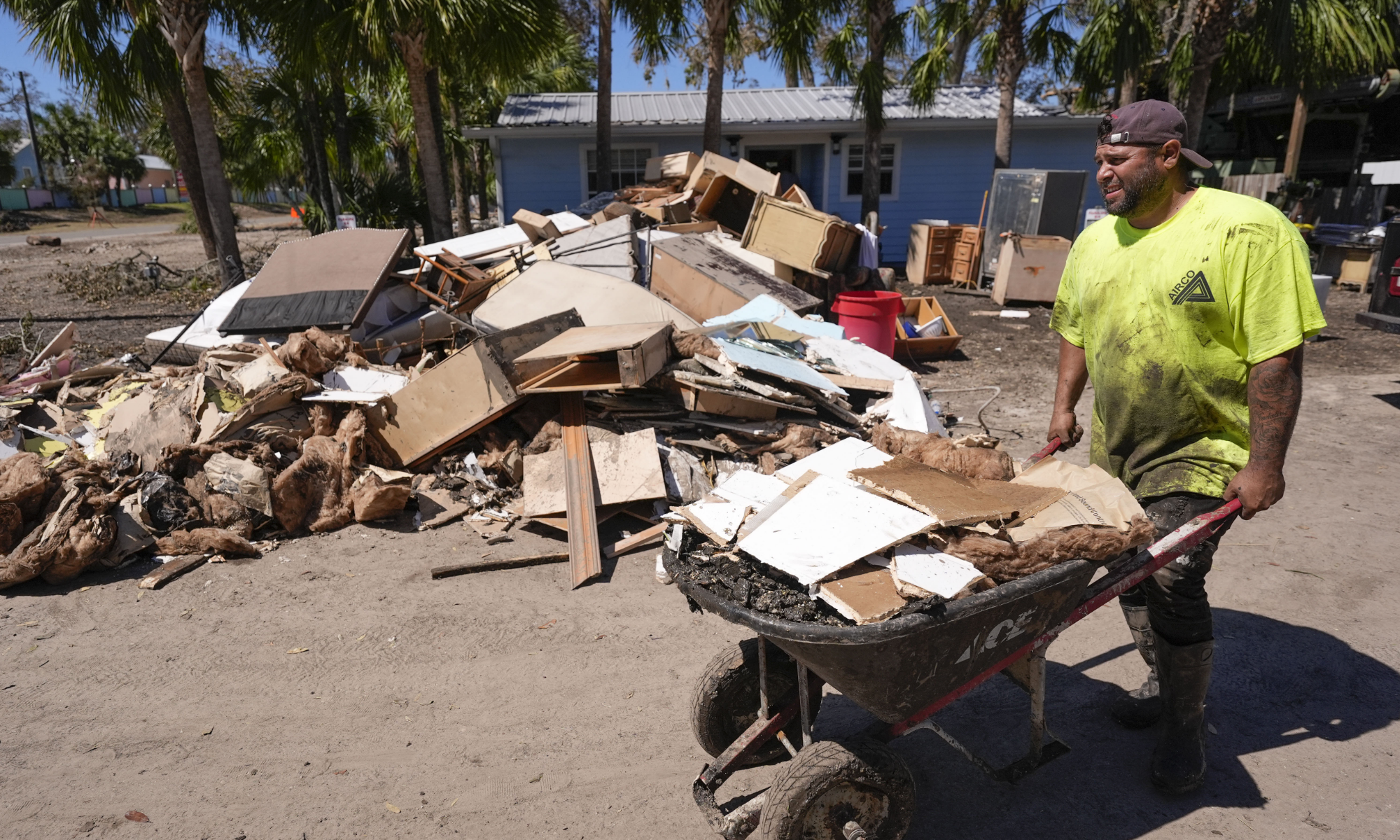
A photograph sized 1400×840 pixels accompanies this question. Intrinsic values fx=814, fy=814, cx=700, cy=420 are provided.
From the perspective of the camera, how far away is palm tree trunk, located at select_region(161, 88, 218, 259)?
12.2m

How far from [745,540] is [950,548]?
0.54 m

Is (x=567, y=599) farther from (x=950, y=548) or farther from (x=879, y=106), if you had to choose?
(x=879, y=106)

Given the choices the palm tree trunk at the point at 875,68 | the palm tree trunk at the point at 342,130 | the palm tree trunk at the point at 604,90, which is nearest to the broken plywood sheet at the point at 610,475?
the palm tree trunk at the point at 875,68

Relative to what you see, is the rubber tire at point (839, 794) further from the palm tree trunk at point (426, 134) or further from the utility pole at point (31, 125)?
the utility pole at point (31, 125)

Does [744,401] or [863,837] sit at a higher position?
[744,401]

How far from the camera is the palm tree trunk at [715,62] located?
13688mm

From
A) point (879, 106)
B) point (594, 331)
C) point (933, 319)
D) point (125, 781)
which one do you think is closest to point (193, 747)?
point (125, 781)

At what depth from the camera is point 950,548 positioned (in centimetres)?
214

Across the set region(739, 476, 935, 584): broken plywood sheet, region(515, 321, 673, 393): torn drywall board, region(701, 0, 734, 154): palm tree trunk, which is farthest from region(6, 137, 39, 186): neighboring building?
region(739, 476, 935, 584): broken plywood sheet

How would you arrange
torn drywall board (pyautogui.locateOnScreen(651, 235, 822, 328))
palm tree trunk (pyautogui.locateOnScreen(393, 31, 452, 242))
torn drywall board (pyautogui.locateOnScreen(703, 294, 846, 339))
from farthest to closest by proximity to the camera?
palm tree trunk (pyautogui.locateOnScreen(393, 31, 452, 242)) → torn drywall board (pyautogui.locateOnScreen(651, 235, 822, 328)) → torn drywall board (pyautogui.locateOnScreen(703, 294, 846, 339))

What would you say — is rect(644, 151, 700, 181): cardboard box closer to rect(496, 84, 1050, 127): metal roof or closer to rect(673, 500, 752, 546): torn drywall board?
rect(496, 84, 1050, 127): metal roof

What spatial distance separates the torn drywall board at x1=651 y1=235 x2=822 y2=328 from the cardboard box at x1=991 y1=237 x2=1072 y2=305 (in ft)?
17.2

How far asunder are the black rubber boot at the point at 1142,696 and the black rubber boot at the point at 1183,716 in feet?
1.09

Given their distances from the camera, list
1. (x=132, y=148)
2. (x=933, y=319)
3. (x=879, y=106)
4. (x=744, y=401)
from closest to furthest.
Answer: (x=744, y=401) < (x=933, y=319) < (x=879, y=106) < (x=132, y=148)
